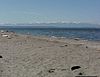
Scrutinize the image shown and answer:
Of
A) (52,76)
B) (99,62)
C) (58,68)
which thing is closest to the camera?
(52,76)

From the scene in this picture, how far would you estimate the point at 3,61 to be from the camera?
14.8 metres

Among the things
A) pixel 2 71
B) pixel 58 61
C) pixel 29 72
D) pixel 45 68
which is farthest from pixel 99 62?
pixel 2 71

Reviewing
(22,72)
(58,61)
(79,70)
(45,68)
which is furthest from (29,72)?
(58,61)

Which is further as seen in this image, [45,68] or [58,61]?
[58,61]

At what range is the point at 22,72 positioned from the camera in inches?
463

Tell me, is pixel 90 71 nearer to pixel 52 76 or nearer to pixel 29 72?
pixel 52 76

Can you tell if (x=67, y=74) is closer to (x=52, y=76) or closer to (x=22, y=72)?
(x=52, y=76)

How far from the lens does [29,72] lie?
1177cm

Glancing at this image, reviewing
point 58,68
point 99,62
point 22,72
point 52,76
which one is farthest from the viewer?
point 99,62

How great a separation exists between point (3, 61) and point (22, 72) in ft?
10.7

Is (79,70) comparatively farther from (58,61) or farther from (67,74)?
(58,61)

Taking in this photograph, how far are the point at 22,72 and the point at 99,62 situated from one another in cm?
419

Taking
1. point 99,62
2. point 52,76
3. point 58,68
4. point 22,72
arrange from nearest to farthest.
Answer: point 52,76
point 22,72
point 58,68
point 99,62

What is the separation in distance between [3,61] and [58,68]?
351cm
